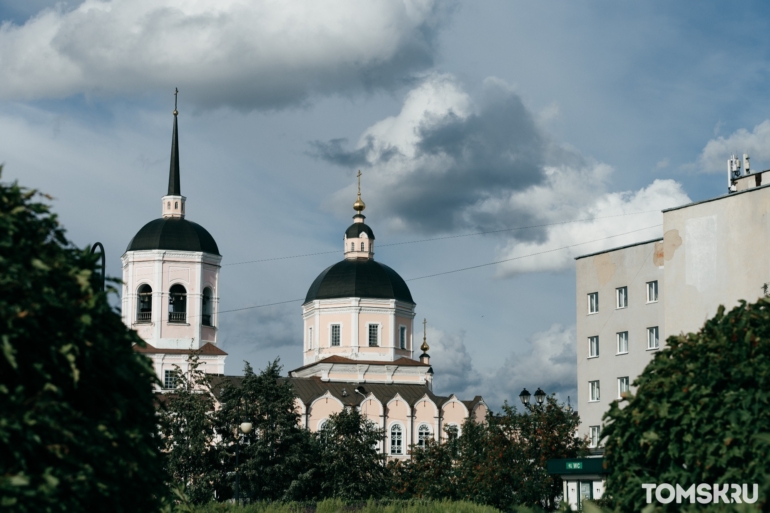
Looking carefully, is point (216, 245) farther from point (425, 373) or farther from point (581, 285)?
point (581, 285)

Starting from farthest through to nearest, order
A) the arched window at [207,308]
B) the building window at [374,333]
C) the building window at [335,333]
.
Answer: the building window at [335,333], the building window at [374,333], the arched window at [207,308]

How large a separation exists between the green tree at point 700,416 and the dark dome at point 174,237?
66.6 meters

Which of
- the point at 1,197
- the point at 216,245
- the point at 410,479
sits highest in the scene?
the point at 216,245

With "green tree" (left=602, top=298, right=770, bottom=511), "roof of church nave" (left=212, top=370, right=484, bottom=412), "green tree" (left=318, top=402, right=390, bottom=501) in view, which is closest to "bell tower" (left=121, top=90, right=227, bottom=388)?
"roof of church nave" (left=212, top=370, right=484, bottom=412)

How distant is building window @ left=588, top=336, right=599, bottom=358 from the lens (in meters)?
49.8

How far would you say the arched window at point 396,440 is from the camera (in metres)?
82.2

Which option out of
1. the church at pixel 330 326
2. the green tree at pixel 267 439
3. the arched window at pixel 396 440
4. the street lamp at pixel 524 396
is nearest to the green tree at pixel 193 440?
the green tree at pixel 267 439

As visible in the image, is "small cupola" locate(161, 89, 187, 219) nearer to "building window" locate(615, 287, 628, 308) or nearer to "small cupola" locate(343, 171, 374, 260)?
"small cupola" locate(343, 171, 374, 260)

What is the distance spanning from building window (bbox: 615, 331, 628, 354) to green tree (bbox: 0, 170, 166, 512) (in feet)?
137

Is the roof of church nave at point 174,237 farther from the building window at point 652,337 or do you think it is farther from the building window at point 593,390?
the building window at point 652,337

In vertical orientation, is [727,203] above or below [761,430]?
above

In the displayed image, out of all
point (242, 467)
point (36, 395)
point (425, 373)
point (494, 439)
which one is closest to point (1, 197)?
point (36, 395)

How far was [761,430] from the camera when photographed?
9.34 metres

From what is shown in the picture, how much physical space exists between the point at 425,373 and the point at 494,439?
45628 mm
